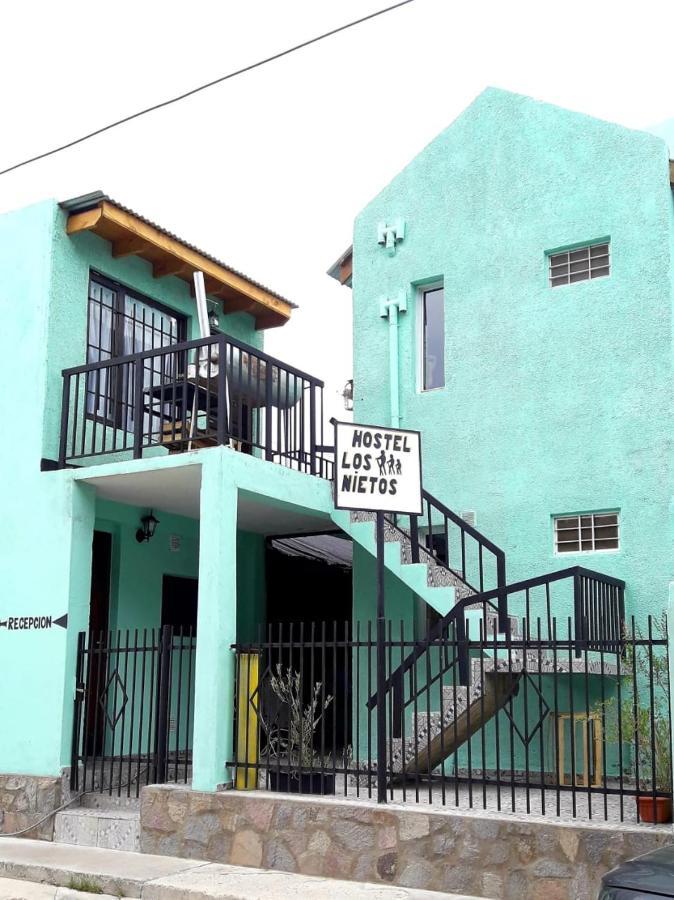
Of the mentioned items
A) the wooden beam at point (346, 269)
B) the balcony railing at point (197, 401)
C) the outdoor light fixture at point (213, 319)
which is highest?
the wooden beam at point (346, 269)

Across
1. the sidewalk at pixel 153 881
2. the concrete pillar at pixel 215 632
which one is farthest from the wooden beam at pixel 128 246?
the sidewalk at pixel 153 881

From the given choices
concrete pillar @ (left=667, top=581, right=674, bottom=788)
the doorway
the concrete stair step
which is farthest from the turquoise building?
concrete pillar @ (left=667, top=581, right=674, bottom=788)

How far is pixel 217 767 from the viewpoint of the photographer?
9406mm

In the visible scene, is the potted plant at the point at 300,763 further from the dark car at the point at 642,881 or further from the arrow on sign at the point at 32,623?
the dark car at the point at 642,881

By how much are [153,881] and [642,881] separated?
5056mm

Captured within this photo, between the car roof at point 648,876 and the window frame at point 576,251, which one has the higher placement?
the window frame at point 576,251

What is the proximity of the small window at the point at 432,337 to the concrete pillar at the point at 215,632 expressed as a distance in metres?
3.90

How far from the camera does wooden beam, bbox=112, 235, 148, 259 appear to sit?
1255 cm

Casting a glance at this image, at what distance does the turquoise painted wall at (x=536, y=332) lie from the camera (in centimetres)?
1127

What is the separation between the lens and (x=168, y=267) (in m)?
13.4

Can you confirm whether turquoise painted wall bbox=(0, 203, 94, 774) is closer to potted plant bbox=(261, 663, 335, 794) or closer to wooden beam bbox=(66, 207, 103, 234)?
wooden beam bbox=(66, 207, 103, 234)

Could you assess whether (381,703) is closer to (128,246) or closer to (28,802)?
(28,802)

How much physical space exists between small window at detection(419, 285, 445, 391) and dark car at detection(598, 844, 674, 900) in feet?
29.5

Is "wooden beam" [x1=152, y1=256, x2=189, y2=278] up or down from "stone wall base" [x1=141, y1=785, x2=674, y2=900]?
up
